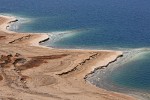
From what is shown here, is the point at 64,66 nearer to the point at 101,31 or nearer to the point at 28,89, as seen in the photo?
the point at 28,89

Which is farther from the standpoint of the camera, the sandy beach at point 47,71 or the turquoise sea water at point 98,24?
the turquoise sea water at point 98,24

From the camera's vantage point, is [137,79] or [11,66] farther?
[11,66]

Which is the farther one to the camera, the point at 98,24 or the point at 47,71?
the point at 98,24

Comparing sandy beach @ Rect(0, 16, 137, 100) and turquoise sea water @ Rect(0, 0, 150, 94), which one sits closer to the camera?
sandy beach @ Rect(0, 16, 137, 100)

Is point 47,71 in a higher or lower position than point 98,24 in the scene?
lower

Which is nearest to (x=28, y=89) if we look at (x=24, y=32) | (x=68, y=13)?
(x=24, y=32)
